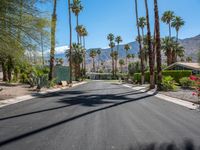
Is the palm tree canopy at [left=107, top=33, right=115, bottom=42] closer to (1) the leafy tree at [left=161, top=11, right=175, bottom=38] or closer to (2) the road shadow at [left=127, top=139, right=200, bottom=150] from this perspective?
(1) the leafy tree at [left=161, top=11, right=175, bottom=38]

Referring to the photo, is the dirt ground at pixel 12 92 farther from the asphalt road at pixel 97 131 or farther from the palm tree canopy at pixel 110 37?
the palm tree canopy at pixel 110 37

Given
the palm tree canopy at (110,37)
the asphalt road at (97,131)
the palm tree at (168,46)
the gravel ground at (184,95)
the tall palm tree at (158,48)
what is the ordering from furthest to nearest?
the palm tree canopy at (110,37) < the palm tree at (168,46) < the tall palm tree at (158,48) < the gravel ground at (184,95) < the asphalt road at (97,131)

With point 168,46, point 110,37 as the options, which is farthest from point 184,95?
point 110,37

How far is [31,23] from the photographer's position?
1822 cm

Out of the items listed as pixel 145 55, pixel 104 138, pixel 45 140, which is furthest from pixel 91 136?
pixel 145 55

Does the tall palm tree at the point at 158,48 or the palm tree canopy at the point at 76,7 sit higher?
the palm tree canopy at the point at 76,7

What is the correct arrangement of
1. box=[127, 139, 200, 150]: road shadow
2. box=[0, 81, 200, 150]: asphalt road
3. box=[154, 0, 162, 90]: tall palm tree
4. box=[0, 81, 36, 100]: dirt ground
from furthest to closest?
1. box=[154, 0, 162, 90]: tall palm tree
2. box=[0, 81, 36, 100]: dirt ground
3. box=[0, 81, 200, 150]: asphalt road
4. box=[127, 139, 200, 150]: road shadow

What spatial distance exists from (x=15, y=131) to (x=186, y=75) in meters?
39.3

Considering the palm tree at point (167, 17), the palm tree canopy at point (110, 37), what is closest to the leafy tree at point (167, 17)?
the palm tree at point (167, 17)

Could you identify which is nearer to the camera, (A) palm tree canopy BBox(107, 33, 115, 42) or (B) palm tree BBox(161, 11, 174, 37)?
(B) palm tree BBox(161, 11, 174, 37)

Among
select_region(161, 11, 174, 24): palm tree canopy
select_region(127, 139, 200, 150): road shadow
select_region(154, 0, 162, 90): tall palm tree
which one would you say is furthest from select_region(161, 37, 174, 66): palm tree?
select_region(127, 139, 200, 150): road shadow

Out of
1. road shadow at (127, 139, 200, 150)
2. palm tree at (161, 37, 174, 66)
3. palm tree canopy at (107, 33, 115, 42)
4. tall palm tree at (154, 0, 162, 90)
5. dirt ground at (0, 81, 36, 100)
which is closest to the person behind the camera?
road shadow at (127, 139, 200, 150)

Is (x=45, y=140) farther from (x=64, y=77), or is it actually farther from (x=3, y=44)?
(x=64, y=77)

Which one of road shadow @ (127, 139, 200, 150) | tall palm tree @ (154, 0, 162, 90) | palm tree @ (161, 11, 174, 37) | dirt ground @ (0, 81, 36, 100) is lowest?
road shadow @ (127, 139, 200, 150)
